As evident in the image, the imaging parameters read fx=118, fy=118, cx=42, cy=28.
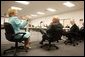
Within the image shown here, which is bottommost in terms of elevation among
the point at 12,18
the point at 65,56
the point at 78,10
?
the point at 65,56

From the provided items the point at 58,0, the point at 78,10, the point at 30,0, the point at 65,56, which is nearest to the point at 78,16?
the point at 78,10

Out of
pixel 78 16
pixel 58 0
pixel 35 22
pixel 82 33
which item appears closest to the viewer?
pixel 82 33

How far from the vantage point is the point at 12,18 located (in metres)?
2.83

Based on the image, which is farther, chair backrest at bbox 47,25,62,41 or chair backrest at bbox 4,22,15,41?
chair backrest at bbox 47,25,62,41

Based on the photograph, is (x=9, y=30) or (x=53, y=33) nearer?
(x=9, y=30)

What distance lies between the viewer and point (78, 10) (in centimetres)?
914

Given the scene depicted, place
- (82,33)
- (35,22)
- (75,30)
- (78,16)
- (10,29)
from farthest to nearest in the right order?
(35,22)
(78,16)
(82,33)
(75,30)
(10,29)

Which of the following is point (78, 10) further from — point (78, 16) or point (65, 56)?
point (65, 56)

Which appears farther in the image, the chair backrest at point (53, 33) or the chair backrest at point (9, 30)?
the chair backrest at point (53, 33)

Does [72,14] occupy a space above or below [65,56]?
above

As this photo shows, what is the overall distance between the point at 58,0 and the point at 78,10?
3303mm

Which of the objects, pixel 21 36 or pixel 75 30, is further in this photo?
pixel 75 30

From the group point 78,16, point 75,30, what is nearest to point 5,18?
point 75,30

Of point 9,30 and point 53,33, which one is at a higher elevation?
point 9,30
